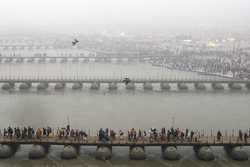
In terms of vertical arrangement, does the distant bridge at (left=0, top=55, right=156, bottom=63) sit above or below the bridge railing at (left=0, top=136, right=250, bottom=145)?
above

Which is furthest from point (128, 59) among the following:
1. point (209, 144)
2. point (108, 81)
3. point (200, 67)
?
point (209, 144)

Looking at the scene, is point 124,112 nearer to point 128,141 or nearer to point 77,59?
point 128,141

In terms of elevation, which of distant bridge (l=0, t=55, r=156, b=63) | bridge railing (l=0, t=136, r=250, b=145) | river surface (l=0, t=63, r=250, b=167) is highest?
distant bridge (l=0, t=55, r=156, b=63)

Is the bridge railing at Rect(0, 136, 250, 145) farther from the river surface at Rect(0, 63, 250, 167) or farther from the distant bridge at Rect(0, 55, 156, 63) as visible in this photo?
the distant bridge at Rect(0, 55, 156, 63)

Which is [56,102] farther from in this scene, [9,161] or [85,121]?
[9,161]

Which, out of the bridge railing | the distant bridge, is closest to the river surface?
the bridge railing

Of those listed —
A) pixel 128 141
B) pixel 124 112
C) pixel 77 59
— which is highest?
pixel 77 59

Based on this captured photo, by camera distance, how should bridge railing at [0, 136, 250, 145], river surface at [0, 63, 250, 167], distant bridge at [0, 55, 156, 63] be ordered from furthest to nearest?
distant bridge at [0, 55, 156, 63] → bridge railing at [0, 136, 250, 145] → river surface at [0, 63, 250, 167]

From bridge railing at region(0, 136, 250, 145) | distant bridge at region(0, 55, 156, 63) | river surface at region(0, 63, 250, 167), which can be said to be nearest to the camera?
river surface at region(0, 63, 250, 167)

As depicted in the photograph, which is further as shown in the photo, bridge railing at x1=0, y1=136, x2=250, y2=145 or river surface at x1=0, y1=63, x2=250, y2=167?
bridge railing at x1=0, y1=136, x2=250, y2=145

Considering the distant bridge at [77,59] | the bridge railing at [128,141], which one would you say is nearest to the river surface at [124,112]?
the bridge railing at [128,141]

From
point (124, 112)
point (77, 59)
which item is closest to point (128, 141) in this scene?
point (124, 112)
